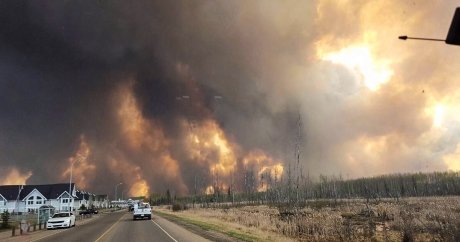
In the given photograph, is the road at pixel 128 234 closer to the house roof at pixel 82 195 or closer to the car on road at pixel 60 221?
the car on road at pixel 60 221

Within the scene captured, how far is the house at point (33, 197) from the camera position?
449ft

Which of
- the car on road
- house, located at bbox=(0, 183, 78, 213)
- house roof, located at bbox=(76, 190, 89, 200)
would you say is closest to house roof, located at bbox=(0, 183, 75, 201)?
house, located at bbox=(0, 183, 78, 213)

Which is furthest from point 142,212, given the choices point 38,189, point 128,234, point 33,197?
point 38,189

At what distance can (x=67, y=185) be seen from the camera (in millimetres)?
149500

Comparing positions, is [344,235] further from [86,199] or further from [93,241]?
[86,199]

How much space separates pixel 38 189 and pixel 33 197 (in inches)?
179

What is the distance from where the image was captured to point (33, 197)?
141750mm

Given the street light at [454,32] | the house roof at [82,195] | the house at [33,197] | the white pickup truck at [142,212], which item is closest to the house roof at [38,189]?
the house at [33,197]

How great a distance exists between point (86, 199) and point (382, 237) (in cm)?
18220

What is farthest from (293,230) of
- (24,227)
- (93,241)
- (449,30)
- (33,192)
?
(33,192)

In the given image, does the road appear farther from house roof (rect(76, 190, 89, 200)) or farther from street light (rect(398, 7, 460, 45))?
house roof (rect(76, 190, 89, 200))

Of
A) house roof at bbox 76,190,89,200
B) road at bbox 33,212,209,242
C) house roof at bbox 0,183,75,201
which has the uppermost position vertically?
house roof at bbox 0,183,75,201

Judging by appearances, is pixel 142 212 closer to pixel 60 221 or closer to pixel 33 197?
pixel 60 221

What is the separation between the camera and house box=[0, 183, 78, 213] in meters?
137
